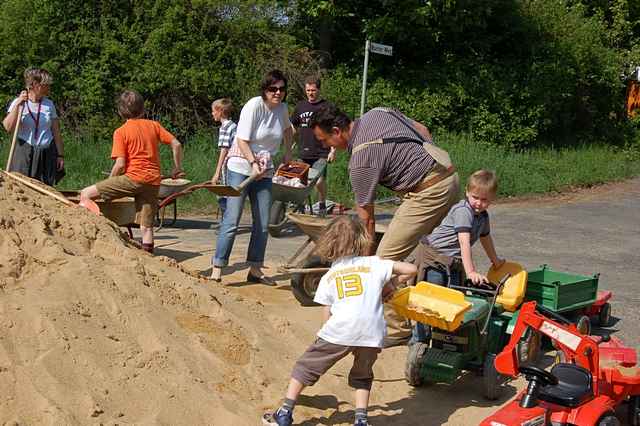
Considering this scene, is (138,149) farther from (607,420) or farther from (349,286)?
(607,420)

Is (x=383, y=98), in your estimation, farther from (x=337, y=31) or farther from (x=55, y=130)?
(x=55, y=130)

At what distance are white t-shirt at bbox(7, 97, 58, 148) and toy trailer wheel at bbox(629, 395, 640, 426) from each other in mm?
5884

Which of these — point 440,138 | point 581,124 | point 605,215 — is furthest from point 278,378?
point 581,124

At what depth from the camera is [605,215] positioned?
13492 mm

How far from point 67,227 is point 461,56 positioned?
1522 centimetres

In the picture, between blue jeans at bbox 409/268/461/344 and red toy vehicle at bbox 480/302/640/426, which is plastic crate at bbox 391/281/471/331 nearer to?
red toy vehicle at bbox 480/302/640/426

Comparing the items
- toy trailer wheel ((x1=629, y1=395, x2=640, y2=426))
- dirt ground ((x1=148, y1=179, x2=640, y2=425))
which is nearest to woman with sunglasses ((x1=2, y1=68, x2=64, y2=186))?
dirt ground ((x1=148, y1=179, x2=640, y2=425))

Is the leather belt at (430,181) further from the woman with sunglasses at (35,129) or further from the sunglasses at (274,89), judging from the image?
the woman with sunglasses at (35,129)

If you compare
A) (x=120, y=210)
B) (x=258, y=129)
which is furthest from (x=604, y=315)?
(x=120, y=210)

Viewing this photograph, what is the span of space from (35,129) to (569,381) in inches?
232

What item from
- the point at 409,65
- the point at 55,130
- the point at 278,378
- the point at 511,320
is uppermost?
the point at 409,65

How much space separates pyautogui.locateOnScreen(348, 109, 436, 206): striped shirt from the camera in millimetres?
5332

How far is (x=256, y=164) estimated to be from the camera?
284 inches

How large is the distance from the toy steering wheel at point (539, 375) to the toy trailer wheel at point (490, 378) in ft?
3.28
